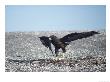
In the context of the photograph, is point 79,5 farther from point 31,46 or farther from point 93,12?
point 31,46

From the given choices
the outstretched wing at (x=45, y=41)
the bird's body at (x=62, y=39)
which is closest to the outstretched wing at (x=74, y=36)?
the bird's body at (x=62, y=39)

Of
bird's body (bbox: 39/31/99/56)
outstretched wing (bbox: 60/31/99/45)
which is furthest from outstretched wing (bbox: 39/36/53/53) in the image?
outstretched wing (bbox: 60/31/99/45)

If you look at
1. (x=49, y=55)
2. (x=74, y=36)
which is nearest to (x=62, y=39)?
(x=74, y=36)

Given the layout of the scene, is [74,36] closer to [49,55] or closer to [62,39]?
[62,39]

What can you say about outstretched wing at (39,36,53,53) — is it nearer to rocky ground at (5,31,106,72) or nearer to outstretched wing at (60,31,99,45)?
rocky ground at (5,31,106,72)

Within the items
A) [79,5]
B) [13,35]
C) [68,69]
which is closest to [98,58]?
[68,69]

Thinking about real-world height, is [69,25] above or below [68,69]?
above
